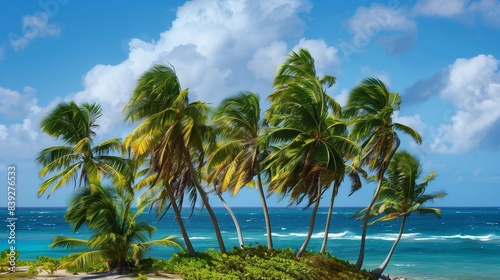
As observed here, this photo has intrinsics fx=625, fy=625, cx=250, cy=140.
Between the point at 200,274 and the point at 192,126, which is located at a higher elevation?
the point at 192,126

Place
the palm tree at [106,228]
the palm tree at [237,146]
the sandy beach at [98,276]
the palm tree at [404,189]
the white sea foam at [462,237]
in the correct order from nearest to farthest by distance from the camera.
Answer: the sandy beach at [98,276]
the palm tree at [106,228]
the palm tree at [237,146]
the palm tree at [404,189]
the white sea foam at [462,237]

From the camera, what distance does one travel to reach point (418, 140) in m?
19.0

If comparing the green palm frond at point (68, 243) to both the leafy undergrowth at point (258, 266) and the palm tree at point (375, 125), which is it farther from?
the palm tree at point (375, 125)

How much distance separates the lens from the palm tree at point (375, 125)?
18.5 meters

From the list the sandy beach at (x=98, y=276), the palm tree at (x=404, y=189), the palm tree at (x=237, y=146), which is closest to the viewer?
the sandy beach at (x=98, y=276)

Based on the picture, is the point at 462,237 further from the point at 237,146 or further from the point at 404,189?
the point at 237,146

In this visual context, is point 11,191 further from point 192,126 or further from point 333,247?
point 333,247

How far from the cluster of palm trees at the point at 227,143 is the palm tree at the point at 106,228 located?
62 millimetres

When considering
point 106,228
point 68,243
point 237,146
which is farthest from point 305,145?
point 68,243

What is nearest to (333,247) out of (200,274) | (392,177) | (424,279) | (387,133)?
(424,279)

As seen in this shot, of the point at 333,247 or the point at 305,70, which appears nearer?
the point at 305,70

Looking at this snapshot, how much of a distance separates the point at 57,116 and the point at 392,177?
436 inches

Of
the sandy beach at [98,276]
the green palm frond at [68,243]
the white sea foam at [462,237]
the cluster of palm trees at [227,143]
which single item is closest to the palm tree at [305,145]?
the cluster of palm trees at [227,143]

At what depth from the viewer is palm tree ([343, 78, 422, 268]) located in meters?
18.5
